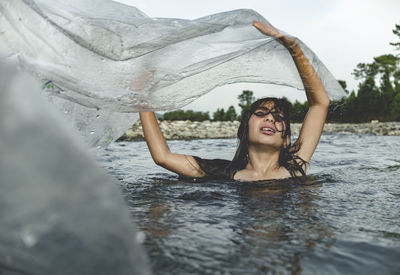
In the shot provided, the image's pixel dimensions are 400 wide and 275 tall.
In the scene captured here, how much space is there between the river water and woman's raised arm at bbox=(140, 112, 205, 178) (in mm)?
206

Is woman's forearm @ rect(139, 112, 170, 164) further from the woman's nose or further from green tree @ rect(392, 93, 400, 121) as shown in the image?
green tree @ rect(392, 93, 400, 121)

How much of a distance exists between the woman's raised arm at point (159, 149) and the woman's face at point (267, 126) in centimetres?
72

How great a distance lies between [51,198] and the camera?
822 millimetres

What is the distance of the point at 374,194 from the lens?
3.14 m

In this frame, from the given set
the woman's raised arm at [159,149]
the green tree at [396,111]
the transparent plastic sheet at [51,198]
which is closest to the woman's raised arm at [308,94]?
the woman's raised arm at [159,149]

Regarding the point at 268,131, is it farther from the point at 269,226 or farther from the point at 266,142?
the point at 269,226

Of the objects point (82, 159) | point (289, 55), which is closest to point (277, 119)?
point (289, 55)

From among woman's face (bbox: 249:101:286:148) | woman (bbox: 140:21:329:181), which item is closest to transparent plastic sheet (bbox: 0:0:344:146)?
woman (bbox: 140:21:329:181)

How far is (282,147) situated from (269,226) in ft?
5.38

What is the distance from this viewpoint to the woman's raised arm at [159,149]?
3293mm

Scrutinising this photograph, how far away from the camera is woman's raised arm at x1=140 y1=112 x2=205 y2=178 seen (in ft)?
10.8

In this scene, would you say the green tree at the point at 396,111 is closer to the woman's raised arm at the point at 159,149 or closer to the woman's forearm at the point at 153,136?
the woman's raised arm at the point at 159,149

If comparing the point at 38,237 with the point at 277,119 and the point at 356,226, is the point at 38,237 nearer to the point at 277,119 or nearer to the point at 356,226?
the point at 356,226

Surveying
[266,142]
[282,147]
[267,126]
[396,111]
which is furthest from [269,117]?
→ [396,111]
